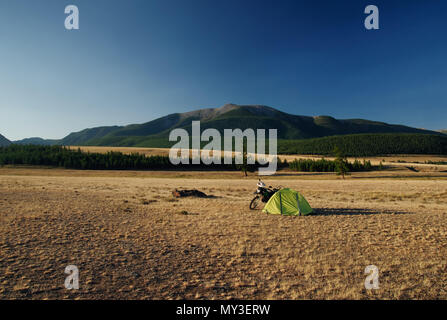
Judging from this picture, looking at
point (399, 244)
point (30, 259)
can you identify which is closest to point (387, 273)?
point (399, 244)

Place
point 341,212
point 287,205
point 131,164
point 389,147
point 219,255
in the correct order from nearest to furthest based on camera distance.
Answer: point 219,255
point 287,205
point 341,212
point 131,164
point 389,147

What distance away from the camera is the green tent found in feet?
50.8

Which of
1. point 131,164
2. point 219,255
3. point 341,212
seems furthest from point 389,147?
point 219,255

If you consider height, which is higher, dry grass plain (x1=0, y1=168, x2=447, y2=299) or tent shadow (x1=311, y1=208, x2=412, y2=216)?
dry grass plain (x1=0, y1=168, x2=447, y2=299)

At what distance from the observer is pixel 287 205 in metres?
15.8

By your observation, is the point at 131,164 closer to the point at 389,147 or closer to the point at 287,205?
the point at 287,205

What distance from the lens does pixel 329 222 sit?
45.0 feet

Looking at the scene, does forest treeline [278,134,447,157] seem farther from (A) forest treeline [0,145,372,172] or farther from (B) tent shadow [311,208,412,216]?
(B) tent shadow [311,208,412,216]

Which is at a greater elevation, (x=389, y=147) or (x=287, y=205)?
(x=389, y=147)

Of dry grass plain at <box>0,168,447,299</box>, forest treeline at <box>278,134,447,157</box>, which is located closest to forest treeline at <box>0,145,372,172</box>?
dry grass plain at <box>0,168,447,299</box>

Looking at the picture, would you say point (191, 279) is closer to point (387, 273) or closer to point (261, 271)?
point (261, 271)

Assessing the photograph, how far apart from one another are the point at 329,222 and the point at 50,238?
15075 mm

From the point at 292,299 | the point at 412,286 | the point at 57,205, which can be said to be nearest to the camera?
the point at 292,299

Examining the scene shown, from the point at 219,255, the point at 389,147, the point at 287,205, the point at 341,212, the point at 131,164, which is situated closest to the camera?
the point at 219,255
